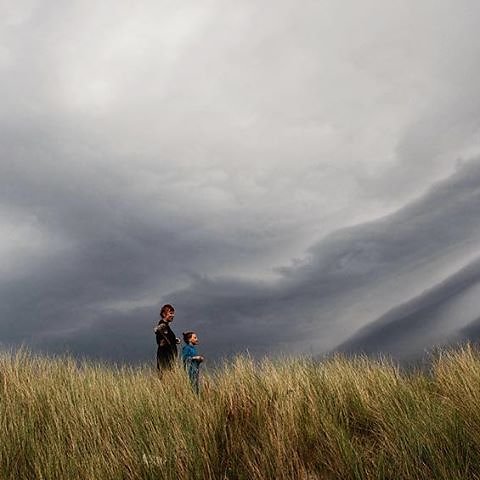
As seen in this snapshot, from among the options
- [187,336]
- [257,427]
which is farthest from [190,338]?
[257,427]

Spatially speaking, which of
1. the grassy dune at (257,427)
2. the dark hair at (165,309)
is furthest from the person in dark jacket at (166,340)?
the grassy dune at (257,427)

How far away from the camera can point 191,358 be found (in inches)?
411

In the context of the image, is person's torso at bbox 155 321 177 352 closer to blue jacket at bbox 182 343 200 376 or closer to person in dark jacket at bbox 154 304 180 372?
person in dark jacket at bbox 154 304 180 372

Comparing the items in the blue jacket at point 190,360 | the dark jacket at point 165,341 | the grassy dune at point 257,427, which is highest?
the dark jacket at point 165,341

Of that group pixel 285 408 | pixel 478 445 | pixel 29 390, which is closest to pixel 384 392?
pixel 285 408

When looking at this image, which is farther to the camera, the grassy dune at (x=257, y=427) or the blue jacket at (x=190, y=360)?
the blue jacket at (x=190, y=360)

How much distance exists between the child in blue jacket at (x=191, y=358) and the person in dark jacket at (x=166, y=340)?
319mm

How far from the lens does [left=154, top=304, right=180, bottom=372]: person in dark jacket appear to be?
1079cm

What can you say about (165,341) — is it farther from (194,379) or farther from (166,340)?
(194,379)

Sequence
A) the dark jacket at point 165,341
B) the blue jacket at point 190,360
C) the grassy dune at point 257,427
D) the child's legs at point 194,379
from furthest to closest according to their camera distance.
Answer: the dark jacket at point 165,341
the blue jacket at point 190,360
the child's legs at point 194,379
the grassy dune at point 257,427

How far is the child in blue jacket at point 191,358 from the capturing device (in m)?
10.2

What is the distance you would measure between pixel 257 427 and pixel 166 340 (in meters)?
4.63

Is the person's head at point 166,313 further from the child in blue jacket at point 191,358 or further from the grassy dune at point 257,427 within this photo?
the grassy dune at point 257,427

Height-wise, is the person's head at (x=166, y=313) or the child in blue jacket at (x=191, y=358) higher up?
the person's head at (x=166, y=313)
